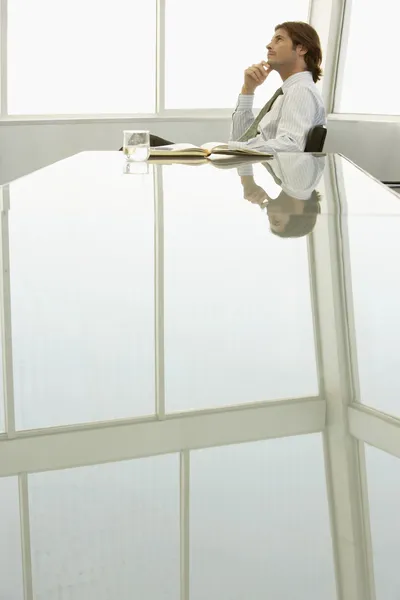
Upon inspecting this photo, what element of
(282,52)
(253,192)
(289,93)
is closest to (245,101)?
(282,52)

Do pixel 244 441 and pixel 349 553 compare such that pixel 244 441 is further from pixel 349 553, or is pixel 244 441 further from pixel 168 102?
pixel 168 102

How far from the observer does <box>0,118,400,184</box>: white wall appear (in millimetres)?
7281

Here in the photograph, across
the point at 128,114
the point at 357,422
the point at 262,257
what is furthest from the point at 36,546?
the point at 128,114

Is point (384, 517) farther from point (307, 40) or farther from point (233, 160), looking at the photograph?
point (307, 40)

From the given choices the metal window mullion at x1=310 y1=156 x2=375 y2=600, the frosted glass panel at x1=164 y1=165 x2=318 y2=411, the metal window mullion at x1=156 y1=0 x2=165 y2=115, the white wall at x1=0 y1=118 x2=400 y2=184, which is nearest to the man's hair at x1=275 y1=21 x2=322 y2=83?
the white wall at x1=0 y1=118 x2=400 y2=184

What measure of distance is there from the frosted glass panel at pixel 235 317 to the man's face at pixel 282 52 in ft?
13.1

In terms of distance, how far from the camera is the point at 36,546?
0.37 meters

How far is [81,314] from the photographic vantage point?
2.39ft

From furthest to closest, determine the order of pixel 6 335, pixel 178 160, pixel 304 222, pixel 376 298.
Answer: pixel 178 160 < pixel 304 222 < pixel 376 298 < pixel 6 335

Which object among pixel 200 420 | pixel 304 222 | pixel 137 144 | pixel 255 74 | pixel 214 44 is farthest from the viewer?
pixel 214 44

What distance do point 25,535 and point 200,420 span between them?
0.50ft

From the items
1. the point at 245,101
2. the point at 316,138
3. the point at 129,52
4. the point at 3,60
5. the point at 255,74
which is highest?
the point at 129,52

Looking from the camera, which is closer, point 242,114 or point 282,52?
point 282,52

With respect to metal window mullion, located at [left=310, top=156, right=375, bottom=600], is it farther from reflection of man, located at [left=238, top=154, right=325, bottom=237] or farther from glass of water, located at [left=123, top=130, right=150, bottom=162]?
glass of water, located at [left=123, top=130, right=150, bottom=162]
